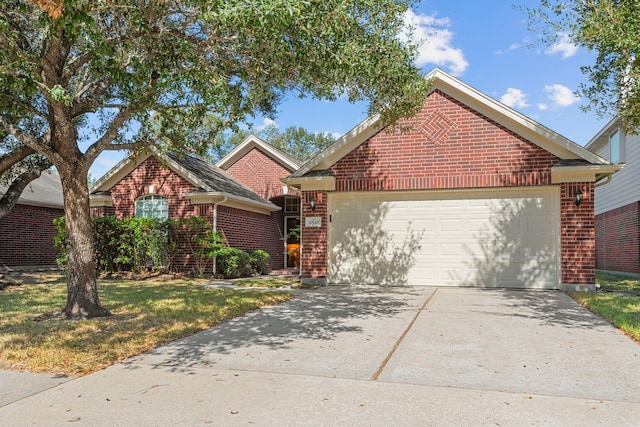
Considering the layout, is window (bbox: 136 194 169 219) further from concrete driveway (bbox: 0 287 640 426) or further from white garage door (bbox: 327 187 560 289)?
concrete driveway (bbox: 0 287 640 426)

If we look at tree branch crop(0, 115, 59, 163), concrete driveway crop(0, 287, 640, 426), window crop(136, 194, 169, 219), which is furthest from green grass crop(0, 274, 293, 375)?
window crop(136, 194, 169, 219)

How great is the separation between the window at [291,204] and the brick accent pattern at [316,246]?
7.77 m

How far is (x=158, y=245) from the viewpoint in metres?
14.5

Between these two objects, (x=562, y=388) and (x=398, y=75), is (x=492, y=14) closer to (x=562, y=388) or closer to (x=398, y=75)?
(x=398, y=75)

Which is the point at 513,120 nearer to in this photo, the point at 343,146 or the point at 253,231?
the point at 343,146

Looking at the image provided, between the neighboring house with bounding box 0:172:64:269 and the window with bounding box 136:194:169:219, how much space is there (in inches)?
191

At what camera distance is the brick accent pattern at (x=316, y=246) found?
12.2m

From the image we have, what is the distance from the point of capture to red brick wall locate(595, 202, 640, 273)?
15.8 meters

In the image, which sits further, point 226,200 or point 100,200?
point 100,200

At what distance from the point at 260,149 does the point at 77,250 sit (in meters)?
14.4

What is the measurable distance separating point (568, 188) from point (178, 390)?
32.4 feet

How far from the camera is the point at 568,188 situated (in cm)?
1076

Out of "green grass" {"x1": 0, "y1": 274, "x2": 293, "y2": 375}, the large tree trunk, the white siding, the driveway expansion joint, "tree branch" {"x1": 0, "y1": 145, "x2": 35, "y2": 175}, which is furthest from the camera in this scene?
the white siding

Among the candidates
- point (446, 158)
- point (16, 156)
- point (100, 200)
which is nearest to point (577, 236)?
point (446, 158)
